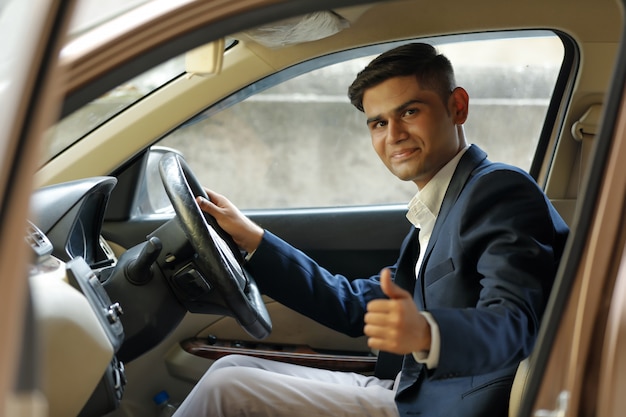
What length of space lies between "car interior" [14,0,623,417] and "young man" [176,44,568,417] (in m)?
0.12

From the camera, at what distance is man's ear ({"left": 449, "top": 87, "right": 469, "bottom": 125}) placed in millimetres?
2092


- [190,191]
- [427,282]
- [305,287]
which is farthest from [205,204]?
[427,282]

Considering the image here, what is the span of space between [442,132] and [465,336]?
73cm

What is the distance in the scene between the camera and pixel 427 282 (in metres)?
1.85

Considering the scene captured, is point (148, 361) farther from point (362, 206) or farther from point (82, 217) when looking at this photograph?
point (362, 206)

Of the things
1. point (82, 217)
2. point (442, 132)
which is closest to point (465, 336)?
point (442, 132)

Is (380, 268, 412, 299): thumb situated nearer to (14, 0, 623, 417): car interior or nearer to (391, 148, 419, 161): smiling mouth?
(14, 0, 623, 417): car interior

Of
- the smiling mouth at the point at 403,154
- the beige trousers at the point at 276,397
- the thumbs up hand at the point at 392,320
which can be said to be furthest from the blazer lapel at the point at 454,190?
the thumbs up hand at the point at 392,320

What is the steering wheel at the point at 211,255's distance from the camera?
1.88 metres

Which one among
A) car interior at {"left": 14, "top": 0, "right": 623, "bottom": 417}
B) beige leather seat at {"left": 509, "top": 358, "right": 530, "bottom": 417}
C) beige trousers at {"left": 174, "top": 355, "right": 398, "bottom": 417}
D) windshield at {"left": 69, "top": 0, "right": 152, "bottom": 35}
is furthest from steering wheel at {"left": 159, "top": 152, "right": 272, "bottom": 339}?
windshield at {"left": 69, "top": 0, "right": 152, "bottom": 35}

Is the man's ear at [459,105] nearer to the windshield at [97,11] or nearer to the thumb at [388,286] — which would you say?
the thumb at [388,286]

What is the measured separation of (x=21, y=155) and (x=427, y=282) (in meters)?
1.08

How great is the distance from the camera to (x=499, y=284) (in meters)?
1.58

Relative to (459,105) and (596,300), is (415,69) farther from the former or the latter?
(596,300)
